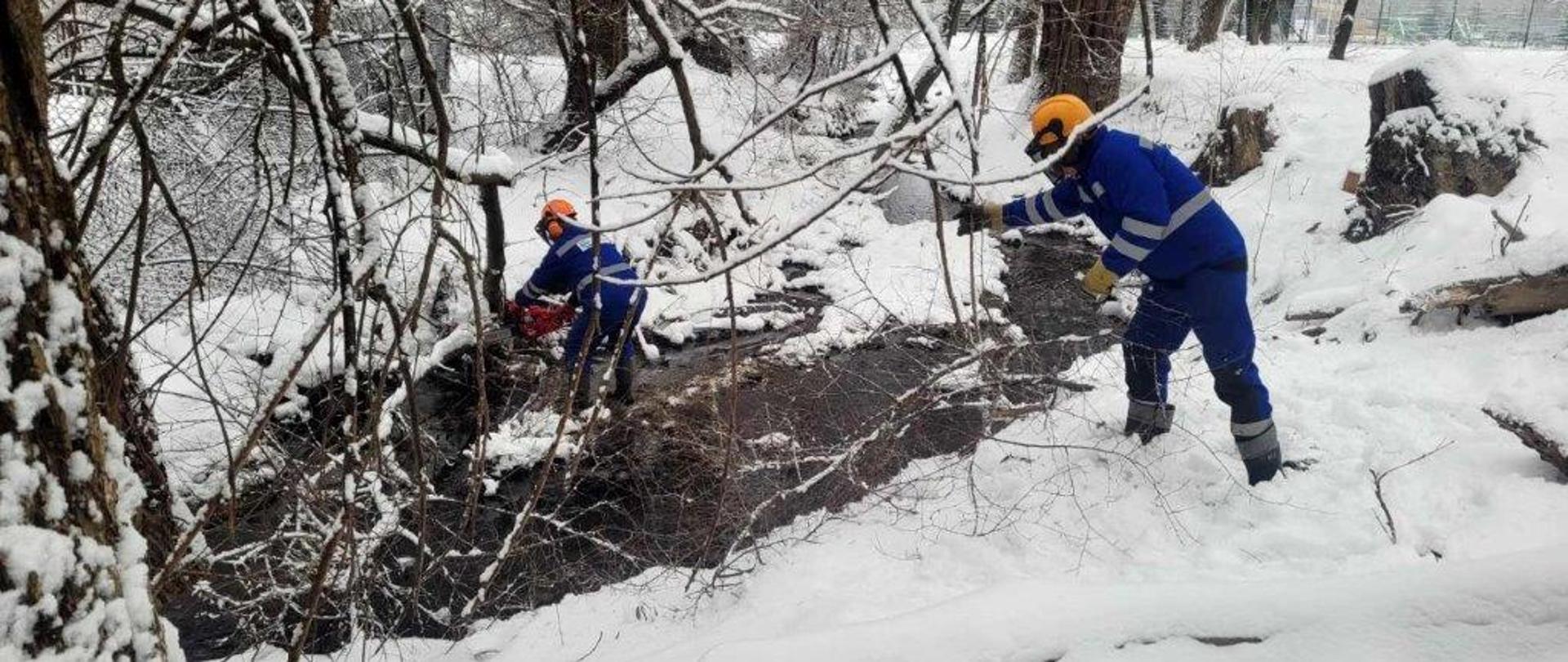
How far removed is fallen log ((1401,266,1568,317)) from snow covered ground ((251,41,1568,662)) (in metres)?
0.12

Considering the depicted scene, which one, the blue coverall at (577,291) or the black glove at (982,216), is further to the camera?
the blue coverall at (577,291)

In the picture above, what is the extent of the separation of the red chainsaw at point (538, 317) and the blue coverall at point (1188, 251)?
12.7 feet

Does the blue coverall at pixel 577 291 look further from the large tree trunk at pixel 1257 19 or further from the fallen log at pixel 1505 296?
the large tree trunk at pixel 1257 19

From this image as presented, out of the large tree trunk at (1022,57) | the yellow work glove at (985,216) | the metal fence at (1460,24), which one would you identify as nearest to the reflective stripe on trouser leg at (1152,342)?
the yellow work glove at (985,216)

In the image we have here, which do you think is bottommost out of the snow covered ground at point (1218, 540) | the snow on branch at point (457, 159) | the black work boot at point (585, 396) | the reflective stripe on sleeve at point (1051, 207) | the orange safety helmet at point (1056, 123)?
the black work boot at point (585, 396)

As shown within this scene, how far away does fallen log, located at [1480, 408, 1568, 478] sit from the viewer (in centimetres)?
316

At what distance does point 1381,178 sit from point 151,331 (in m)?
9.04

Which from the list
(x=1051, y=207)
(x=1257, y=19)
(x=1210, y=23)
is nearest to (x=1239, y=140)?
(x=1051, y=207)

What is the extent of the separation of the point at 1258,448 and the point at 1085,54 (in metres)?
7.31

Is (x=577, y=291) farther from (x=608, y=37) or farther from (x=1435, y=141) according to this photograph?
(x=1435, y=141)

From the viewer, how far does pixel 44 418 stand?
99 centimetres

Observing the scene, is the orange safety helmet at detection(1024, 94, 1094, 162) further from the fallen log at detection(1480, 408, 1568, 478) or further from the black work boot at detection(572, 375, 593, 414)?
the black work boot at detection(572, 375, 593, 414)

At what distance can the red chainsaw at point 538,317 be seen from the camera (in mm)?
6324

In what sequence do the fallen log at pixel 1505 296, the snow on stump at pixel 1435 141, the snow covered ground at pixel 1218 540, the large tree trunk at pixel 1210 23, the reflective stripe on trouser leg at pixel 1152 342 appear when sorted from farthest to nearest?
the large tree trunk at pixel 1210 23, the snow on stump at pixel 1435 141, the fallen log at pixel 1505 296, the reflective stripe on trouser leg at pixel 1152 342, the snow covered ground at pixel 1218 540
